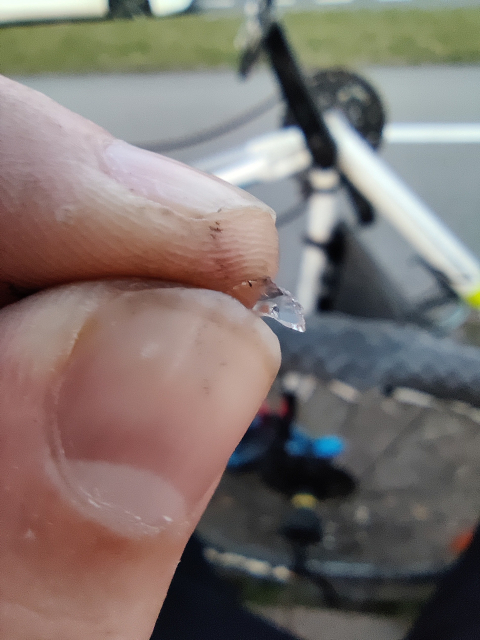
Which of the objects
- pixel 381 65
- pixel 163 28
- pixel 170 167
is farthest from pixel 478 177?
pixel 170 167

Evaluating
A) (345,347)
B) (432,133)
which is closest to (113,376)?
(345,347)

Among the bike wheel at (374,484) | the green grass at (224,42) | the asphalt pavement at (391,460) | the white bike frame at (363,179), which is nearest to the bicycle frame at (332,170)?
the white bike frame at (363,179)

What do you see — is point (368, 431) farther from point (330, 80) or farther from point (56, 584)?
point (56, 584)

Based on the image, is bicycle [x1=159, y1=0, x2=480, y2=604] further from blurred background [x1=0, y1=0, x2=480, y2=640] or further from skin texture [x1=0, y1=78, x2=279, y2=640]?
skin texture [x1=0, y1=78, x2=279, y2=640]

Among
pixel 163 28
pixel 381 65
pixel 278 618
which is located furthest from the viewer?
pixel 163 28

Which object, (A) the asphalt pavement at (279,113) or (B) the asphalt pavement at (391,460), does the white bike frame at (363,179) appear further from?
(A) the asphalt pavement at (279,113)

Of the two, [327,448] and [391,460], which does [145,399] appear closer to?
[327,448]
